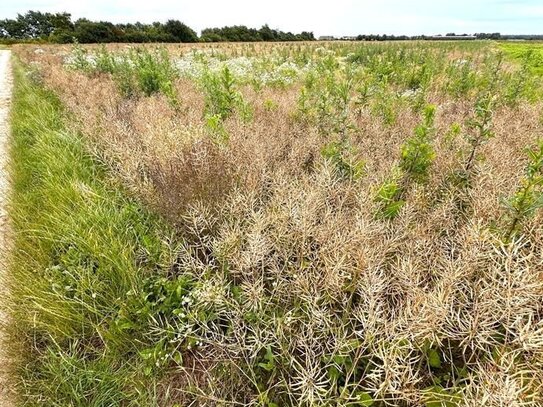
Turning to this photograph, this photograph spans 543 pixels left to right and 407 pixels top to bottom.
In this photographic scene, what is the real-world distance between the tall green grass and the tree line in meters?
46.3

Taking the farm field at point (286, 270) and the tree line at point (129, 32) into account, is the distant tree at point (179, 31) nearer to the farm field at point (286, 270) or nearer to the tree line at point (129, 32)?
the tree line at point (129, 32)

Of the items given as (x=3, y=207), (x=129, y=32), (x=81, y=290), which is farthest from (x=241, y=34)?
(x=81, y=290)

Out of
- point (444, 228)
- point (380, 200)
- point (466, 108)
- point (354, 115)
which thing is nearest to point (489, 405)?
point (444, 228)

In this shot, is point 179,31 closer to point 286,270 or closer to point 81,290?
point 81,290

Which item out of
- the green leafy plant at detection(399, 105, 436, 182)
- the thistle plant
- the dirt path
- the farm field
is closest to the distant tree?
the dirt path

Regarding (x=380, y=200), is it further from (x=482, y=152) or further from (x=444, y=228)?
(x=482, y=152)

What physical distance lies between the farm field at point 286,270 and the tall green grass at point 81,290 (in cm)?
2

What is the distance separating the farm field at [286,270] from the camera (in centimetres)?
149

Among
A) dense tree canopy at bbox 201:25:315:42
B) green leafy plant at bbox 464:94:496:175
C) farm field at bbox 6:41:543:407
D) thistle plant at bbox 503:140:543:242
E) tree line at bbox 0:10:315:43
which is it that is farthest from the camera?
dense tree canopy at bbox 201:25:315:42

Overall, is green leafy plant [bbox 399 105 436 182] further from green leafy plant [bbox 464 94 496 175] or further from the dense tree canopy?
the dense tree canopy

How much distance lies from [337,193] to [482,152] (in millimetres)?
1634

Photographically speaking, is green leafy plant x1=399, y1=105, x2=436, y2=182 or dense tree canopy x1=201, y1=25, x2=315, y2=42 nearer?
green leafy plant x1=399, y1=105, x2=436, y2=182

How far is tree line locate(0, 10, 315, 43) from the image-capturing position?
1666 inches

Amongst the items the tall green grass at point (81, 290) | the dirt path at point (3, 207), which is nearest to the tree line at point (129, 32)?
the dirt path at point (3, 207)
